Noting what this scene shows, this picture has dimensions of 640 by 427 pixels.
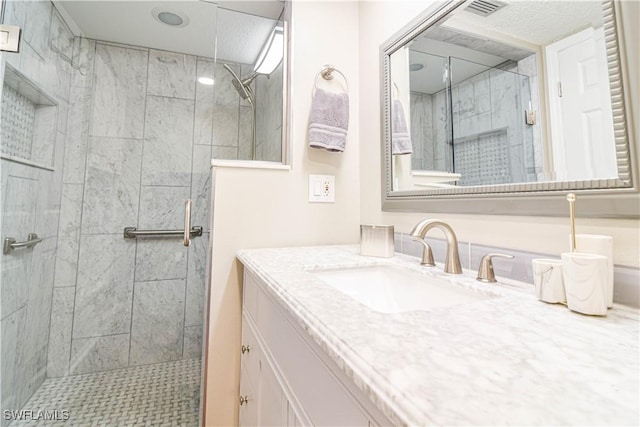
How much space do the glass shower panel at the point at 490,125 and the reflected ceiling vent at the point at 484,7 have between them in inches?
5.0

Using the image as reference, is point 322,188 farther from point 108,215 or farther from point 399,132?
point 108,215

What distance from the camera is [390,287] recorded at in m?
0.90

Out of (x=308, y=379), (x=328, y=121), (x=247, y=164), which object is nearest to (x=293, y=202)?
(x=247, y=164)

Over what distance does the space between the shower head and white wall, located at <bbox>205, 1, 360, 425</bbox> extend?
350mm

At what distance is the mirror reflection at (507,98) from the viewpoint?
58 centimetres

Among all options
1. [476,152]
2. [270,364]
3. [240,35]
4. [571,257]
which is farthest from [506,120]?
[240,35]

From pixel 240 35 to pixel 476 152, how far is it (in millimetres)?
1412

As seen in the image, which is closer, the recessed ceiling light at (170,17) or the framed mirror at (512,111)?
the framed mirror at (512,111)

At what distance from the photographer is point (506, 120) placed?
0.74 metres

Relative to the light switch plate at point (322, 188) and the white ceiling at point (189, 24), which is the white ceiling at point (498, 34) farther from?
the white ceiling at point (189, 24)

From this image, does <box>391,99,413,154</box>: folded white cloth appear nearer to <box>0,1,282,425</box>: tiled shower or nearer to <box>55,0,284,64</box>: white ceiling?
<box>0,1,282,425</box>: tiled shower

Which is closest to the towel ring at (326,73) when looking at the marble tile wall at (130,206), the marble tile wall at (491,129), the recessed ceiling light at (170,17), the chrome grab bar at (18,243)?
the marble tile wall at (491,129)

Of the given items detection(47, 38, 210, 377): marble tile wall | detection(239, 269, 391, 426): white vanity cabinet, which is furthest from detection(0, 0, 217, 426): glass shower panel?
detection(239, 269, 391, 426): white vanity cabinet

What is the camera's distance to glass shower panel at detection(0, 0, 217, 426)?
4.67ft
